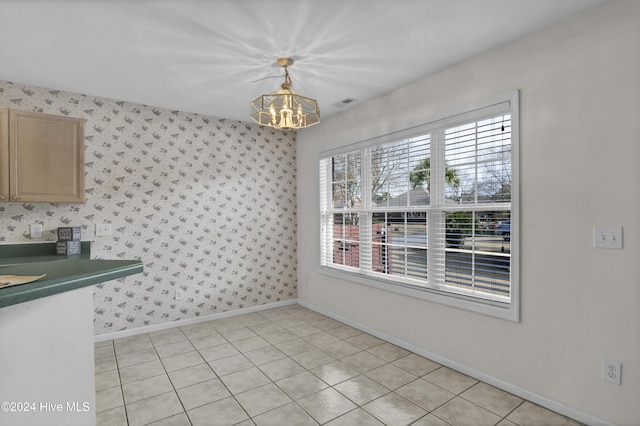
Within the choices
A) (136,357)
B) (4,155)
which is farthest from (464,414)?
(4,155)

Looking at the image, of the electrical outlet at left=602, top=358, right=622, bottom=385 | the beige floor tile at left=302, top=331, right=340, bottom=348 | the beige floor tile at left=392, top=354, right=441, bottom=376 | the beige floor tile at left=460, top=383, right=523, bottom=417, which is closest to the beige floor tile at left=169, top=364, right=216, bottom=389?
the beige floor tile at left=302, top=331, right=340, bottom=348

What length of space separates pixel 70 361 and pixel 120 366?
6.79ft

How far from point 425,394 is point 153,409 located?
1.90 m

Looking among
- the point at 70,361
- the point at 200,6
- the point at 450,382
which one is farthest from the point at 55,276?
the point at 450,382

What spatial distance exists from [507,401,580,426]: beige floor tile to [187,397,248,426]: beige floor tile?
174 centimetres

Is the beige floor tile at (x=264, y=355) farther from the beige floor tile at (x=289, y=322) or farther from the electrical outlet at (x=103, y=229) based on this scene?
the electrical outlet at (x=103, y=229)

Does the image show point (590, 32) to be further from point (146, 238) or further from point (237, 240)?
point (146, 238)

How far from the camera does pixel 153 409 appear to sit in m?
2.29

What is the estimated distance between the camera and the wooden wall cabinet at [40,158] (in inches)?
110

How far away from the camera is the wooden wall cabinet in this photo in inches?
110

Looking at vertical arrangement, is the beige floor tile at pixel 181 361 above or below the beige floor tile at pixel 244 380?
below

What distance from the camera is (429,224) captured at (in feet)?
9.92

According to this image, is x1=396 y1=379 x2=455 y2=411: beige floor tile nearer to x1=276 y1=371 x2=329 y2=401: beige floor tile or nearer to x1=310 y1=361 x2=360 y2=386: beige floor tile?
x1=310 y1=361 x2=360 y2=386: beige floor tile

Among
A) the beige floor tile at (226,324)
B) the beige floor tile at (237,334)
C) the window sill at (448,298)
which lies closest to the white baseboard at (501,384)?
the window sill at (448,298)
